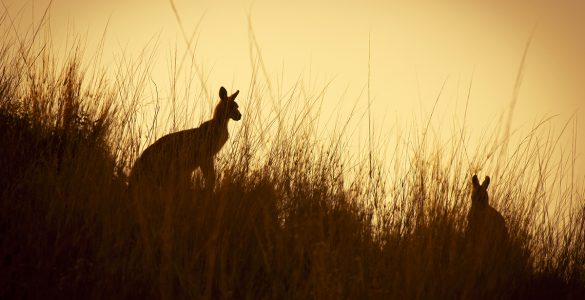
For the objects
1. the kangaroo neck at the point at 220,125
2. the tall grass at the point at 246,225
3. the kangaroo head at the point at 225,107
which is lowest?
the tall grass at the point at 246,225

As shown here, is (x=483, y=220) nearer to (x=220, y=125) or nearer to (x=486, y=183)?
(x=486, y=183)

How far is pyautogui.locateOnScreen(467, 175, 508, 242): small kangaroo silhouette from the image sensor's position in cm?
319

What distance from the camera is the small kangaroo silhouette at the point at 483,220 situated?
319 cm

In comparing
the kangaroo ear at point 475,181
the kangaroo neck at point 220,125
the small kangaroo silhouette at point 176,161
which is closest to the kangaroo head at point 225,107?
the kangaroo neck at point 220,125

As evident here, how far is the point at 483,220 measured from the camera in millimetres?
3422

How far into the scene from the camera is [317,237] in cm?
276

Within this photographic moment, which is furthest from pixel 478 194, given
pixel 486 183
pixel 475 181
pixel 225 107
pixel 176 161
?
pixel 225 107

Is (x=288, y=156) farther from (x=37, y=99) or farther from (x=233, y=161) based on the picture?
(x=37, y=99)

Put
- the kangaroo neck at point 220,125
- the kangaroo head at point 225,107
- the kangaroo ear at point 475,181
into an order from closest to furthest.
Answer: the kangaroo ear at point 475,181
the kangaroo neck at point 220,125
the kangaroo head at point 225,107

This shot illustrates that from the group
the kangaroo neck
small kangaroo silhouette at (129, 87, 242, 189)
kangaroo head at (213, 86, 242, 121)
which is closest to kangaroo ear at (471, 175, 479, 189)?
small kangaroo silhouette at (129, 87, 242, 189)

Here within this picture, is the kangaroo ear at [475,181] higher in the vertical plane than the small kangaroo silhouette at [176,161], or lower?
higher

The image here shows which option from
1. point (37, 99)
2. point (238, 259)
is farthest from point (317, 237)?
point (37, 99)

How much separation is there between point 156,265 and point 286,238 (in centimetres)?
54

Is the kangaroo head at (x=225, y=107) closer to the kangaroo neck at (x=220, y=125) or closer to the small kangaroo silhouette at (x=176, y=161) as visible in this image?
the kangaroo neck at (x=220, y=125)
